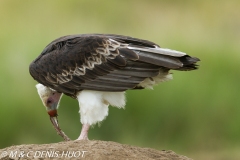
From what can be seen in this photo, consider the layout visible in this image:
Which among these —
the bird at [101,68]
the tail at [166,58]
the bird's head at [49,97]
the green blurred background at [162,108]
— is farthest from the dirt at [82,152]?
the green blurred background at [162,108]

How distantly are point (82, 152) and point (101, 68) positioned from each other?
6.20 feet

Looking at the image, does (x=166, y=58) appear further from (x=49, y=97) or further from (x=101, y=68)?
(x=49, y=97)

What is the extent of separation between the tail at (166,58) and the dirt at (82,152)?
1166 mm

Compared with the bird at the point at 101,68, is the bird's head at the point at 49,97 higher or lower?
lower

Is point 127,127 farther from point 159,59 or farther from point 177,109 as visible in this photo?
point 159,59

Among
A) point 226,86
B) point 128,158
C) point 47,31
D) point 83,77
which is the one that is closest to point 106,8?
point 47,31

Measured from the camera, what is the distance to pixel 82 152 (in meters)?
10.5

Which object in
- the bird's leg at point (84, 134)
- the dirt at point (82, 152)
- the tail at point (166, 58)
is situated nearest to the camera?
the dirt at point (82, 152)

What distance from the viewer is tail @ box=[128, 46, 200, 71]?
1159cm

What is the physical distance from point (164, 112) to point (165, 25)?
4684mm

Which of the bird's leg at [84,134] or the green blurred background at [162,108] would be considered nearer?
the bird's leg at [84,134]

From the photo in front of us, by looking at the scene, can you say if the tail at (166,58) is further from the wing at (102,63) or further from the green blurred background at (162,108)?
the green blurred background at (162,108)

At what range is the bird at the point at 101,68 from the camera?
11.8 metres

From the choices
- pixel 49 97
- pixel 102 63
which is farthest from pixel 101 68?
pixel 49 97
